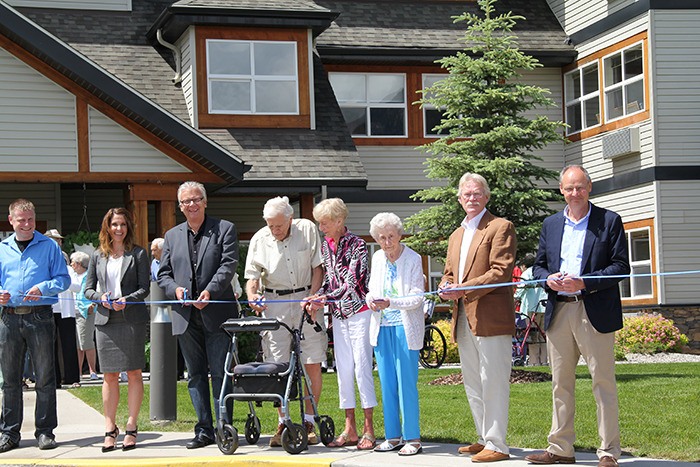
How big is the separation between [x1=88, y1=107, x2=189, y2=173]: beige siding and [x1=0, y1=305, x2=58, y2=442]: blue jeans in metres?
9.35

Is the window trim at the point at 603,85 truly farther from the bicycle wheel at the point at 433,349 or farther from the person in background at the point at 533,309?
the bicycle wheel at the point at 433,349

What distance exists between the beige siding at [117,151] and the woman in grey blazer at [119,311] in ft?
30.3

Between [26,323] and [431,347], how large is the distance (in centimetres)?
1151

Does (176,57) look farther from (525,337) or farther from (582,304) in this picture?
(582,304)

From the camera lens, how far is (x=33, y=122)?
65.9ft

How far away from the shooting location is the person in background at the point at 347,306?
1049 centimetres

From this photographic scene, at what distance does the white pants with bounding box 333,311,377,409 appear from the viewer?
412 inches

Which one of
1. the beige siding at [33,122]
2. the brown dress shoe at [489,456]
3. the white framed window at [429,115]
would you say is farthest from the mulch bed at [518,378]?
the white framed window at [429,115]

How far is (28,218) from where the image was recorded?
1115 cm

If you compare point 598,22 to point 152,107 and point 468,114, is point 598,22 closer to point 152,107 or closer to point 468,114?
point 468,114

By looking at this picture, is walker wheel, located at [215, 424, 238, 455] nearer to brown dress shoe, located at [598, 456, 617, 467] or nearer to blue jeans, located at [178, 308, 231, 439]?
blue jeans, located at [178, 308, 231, 439]

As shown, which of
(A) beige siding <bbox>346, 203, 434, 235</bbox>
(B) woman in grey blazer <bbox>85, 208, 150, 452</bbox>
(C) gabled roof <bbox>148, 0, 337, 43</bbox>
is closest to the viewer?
(B) woman in grey blazer <bbox>85, 208, 150, 452</bbox>

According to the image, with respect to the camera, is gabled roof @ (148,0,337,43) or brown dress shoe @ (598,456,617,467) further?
gabled roof @ (148,0,337,43)

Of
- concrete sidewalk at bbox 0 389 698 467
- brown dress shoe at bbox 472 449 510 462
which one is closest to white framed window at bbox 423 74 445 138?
concrete sidewalk at bbox 0 389 698 467
